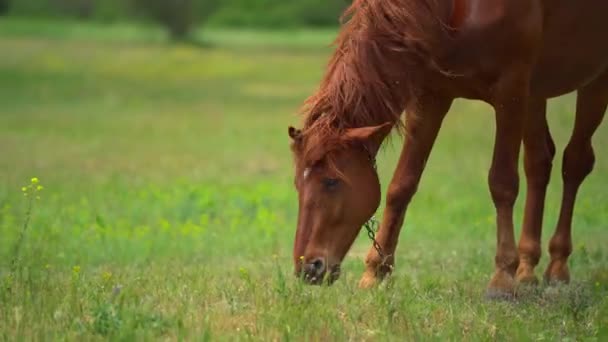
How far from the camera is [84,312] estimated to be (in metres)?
5.76

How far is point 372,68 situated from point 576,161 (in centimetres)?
314

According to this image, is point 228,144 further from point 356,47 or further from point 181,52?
point 181,52

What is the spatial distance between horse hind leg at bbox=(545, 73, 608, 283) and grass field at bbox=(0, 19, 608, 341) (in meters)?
0.23

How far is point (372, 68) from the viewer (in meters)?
6.62

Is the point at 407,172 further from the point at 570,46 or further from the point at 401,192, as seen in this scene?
the point at 570,46

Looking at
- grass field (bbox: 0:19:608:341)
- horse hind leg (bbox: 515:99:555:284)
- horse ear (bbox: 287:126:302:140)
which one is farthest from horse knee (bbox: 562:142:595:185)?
horse ear (bbox: 287:126:302:140)

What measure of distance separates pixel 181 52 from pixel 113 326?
126 feet

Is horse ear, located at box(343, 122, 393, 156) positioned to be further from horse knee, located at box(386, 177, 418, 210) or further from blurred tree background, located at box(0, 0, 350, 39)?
blurred tree background, located at box(0, 0, 350, 39)

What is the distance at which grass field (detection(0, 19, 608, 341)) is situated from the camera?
573 centimetres

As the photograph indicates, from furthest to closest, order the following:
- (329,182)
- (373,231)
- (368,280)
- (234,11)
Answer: (234,11), (368,280), (373,231), (329,182)

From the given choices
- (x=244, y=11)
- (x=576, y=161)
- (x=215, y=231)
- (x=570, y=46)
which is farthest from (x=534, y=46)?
(x=244, y=11)

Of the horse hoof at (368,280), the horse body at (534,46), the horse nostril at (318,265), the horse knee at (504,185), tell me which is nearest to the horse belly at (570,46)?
the horse body at (534,46)

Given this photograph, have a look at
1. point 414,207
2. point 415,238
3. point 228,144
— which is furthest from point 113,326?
point 228,144

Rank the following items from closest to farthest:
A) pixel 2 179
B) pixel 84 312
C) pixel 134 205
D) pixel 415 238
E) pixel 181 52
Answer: pixel 84 312
pixel 415 238
pixel 134 205
pixel 2 179
pixel 181 52
